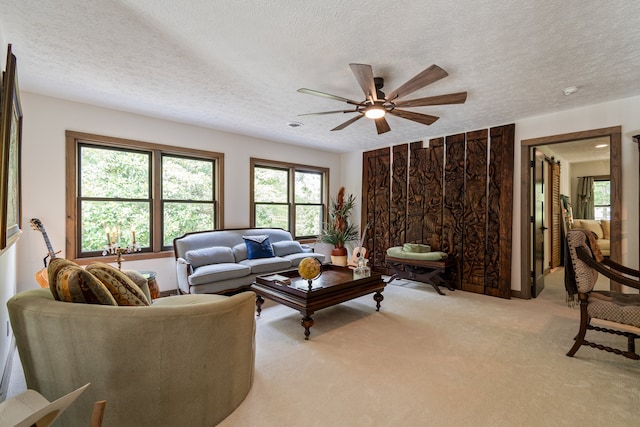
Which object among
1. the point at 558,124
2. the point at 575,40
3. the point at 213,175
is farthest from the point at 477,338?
the point at 213,175

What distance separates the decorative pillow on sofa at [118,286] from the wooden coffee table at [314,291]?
147 cm

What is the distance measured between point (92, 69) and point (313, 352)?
3349mm

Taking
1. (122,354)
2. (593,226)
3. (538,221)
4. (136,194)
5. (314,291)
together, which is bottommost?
(314,291)

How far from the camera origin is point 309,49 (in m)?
2.38

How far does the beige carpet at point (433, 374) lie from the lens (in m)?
1.79

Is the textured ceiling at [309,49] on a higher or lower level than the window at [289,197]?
higher

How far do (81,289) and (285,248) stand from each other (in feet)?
11.9

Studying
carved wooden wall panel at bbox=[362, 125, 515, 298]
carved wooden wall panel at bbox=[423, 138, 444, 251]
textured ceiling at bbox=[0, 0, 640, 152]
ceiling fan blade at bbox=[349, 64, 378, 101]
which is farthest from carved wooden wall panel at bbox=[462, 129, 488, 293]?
ceiling fan blade at bbox=[349, 64, 378, 101]

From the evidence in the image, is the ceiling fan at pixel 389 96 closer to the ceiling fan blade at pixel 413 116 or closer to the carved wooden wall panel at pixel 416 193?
the ceiling fan blade at pixel 413 116

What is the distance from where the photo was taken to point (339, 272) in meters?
3.89

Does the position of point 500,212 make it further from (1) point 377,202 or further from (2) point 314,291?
(2) point 314,291

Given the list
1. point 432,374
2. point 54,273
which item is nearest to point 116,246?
point 54,273

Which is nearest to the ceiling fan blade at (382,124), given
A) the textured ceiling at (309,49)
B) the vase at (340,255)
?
the textured ceiling at (309,49)

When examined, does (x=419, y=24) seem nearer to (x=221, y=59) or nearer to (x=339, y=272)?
(x=221, y=59)
